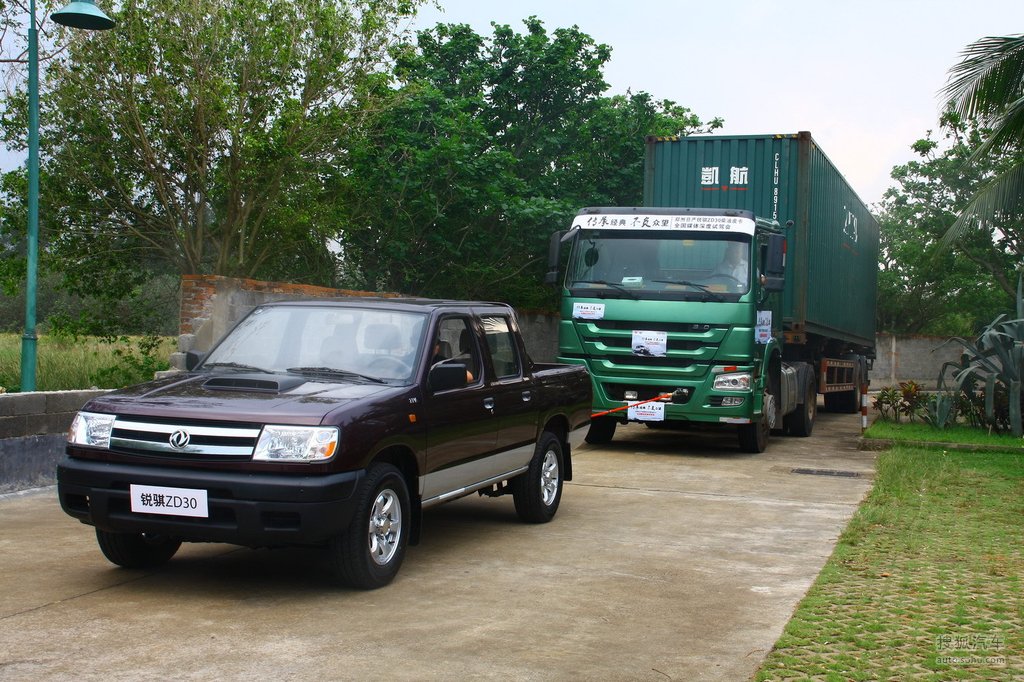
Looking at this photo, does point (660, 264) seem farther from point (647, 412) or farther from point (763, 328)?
point (647, 412)

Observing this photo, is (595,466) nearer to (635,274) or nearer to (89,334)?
(635,274)

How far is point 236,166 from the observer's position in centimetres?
1844

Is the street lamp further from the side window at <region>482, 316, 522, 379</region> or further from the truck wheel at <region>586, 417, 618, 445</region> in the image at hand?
the truck wheel at <region>586, 417, 618, 445</region>

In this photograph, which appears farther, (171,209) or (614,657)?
(171,209)

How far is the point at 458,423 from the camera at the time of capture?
7453 mm

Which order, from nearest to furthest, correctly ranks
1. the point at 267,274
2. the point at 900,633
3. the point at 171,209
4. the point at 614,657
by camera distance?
the point at 614,657 → the point at 900,633 → the point at 171,209 → the point at 267,274

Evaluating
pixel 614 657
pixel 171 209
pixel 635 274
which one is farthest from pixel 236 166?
pixel 614 657

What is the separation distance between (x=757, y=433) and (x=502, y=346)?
22.1 ft

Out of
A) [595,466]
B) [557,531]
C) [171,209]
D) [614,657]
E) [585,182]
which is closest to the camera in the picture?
[614,657]

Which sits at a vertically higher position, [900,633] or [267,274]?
[267,274]

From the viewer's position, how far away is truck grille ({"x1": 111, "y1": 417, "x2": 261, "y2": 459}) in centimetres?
607

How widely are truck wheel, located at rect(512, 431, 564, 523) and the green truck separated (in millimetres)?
4548

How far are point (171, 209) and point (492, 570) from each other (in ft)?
45.8

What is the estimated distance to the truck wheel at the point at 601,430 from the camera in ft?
48.6
